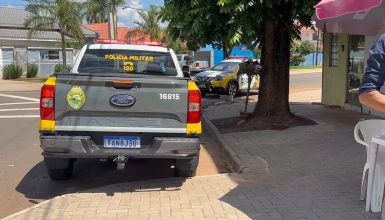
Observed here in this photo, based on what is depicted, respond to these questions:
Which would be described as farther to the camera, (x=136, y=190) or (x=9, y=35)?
(x=9, y=35)

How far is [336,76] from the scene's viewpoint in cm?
1417

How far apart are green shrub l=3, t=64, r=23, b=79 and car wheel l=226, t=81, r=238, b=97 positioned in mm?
18873

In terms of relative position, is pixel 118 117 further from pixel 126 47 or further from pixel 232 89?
pixel 232 89

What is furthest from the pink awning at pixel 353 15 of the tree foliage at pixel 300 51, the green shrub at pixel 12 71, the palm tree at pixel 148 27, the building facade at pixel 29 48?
the tree foliage at pixel 300 51

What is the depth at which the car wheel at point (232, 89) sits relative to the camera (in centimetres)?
2053

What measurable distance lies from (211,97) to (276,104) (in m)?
9.67

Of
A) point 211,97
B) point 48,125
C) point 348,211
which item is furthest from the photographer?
point 211,97

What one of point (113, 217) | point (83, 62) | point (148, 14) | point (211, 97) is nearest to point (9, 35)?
point (148, 14)

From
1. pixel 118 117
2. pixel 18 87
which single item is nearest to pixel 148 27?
pixel 18 87

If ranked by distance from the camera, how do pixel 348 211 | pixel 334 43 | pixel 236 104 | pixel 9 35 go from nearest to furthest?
pixel 348 211
pixel 334 43
pixel 236 104
pixel 9 35

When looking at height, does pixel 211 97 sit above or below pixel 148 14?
below

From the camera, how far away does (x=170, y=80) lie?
6160mm

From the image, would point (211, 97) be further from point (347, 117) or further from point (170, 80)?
point (170, 80)

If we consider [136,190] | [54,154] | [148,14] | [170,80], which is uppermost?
[148,14]
